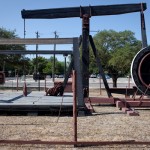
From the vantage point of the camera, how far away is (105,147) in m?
6.97

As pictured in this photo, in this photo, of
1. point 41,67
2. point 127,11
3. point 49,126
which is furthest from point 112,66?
point 41,67

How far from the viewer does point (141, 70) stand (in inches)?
594

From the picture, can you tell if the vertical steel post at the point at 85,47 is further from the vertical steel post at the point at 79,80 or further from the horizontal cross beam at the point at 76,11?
the vertical steel post at the point at 79,80

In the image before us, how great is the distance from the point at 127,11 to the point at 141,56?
6.93 ft

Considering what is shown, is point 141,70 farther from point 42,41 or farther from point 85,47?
point 42,41

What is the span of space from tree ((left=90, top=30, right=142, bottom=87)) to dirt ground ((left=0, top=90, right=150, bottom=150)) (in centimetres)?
1560

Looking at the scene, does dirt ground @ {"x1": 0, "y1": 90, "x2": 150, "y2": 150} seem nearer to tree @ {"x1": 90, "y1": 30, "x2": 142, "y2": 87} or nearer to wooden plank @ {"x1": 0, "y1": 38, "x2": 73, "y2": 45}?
wooden plank @ {"x1": 0, "y1": 38, "x2": 73, "y2": 45}

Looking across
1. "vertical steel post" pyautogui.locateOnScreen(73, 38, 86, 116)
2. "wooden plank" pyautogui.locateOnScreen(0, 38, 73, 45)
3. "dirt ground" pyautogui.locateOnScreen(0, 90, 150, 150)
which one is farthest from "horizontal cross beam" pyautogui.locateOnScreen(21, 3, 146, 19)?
"dirt ground" pyautogui.locateOnScreen(0, 90, 150, 150)

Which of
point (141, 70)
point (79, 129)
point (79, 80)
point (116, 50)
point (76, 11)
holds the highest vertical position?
point (76, 11)

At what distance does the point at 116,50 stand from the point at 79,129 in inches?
839

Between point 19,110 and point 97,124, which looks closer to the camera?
point 97,124

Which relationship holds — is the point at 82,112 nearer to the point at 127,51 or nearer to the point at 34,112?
the point at 34,112

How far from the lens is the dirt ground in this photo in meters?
7.75

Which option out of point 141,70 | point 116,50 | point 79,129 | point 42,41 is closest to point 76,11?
point 42,41
